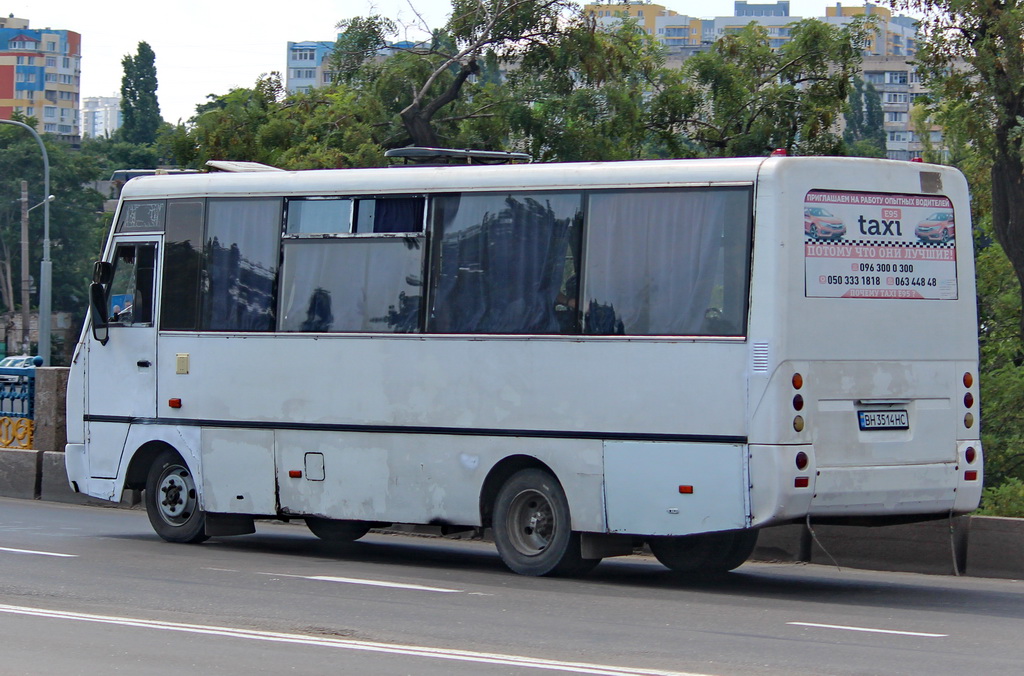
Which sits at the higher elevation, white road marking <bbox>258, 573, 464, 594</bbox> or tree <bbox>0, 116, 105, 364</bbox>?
tree <bbox>0, 116, 105, 364</bbox>

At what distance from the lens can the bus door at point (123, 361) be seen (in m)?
14.0

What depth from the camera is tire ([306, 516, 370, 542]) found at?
13938 mm

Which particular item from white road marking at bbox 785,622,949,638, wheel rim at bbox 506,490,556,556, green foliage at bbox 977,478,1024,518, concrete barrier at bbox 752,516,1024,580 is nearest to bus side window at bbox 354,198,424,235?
wheel rim at bbox 506,490,556,556

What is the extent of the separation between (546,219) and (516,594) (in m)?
2.80

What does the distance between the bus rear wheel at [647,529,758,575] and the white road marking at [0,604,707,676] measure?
13.0ft

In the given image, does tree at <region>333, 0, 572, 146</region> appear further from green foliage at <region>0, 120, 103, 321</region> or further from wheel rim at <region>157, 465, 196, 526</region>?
green foliage at <region>0, 120, 103, 321</region>

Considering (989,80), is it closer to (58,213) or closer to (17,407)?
(17,407)

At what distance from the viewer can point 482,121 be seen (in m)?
24.5

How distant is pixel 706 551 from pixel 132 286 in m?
5.71

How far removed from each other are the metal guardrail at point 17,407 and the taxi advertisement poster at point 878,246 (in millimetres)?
11564

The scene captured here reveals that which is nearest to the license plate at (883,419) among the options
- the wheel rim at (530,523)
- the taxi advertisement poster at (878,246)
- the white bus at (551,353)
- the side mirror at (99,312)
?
the white bus at (551,353)

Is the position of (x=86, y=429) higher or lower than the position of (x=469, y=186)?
lower

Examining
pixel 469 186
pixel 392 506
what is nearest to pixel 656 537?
pixel 392 506

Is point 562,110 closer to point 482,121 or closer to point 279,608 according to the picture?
point 482,121
